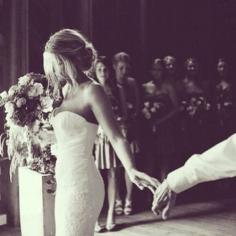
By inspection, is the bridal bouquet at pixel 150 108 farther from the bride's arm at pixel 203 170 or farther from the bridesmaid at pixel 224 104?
the bride's arm at pixel 203 170

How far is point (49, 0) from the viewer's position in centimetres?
587

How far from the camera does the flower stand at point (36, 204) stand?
4.05 meters

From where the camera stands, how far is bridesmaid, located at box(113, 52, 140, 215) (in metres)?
5.56

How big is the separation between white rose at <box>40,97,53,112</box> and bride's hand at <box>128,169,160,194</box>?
1.20 meters

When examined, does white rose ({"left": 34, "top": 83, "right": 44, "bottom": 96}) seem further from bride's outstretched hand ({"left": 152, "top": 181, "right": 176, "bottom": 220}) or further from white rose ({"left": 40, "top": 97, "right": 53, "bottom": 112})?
bride's outstretched hand ({"left": 152, "top": 181, "right": 176, "bottom": 220})

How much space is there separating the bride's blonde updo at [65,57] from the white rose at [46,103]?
778 mm

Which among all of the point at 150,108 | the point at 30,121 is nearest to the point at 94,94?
the point at 30,121

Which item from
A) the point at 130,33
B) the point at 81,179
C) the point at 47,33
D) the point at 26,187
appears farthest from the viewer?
the point at 130,33

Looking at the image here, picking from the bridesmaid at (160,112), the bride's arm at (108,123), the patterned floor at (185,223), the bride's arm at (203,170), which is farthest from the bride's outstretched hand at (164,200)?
the bridesmaid at (160,112)

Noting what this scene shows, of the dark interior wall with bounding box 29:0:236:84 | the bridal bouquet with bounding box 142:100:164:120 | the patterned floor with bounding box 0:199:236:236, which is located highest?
the dark interior wall with bounding box 29:0:236:84

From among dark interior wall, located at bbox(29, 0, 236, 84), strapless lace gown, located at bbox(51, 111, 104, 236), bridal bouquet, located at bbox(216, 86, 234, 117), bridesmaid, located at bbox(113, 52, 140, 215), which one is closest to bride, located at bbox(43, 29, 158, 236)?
strapless lace gown, located at bbox(51, 111, 104, 236)

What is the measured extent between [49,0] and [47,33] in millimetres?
350

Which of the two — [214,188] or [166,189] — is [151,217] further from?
[166,189]

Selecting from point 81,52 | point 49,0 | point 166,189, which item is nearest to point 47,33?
point 49,0
